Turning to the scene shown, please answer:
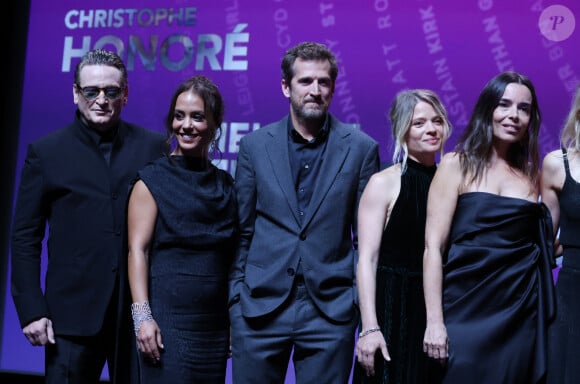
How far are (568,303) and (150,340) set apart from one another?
1.39 meters

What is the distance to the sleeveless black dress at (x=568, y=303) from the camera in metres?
2.53

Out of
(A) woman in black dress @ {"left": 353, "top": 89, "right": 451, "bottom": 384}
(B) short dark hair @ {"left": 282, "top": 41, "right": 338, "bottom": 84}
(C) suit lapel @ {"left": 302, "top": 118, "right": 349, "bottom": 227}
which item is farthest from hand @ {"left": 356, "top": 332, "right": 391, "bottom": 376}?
(B) short dark hair @ {"left": 282, "top": 41, "right": 338, "bottom": 84}

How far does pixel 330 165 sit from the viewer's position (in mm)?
2709

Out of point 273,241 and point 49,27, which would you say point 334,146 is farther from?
point 49,27

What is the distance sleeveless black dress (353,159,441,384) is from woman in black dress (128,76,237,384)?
0.54m

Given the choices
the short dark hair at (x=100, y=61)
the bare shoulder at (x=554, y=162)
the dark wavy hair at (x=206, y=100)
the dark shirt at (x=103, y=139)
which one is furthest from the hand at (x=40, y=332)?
the bare shoulder at (x=554, y=162)

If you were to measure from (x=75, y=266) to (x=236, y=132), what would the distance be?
6.04 feet

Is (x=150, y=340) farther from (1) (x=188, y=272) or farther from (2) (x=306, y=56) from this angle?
(2) (x=306, y=56)

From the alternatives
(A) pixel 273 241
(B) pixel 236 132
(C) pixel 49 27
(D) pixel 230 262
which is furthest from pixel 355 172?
(C) pixel 49 27

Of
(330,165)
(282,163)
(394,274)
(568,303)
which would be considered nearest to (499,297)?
(568,303)

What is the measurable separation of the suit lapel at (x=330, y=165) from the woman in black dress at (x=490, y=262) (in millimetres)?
332

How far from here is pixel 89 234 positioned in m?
2.82

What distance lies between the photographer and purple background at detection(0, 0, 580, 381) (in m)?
4.18

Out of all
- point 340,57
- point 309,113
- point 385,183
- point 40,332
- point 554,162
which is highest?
point 340,57
